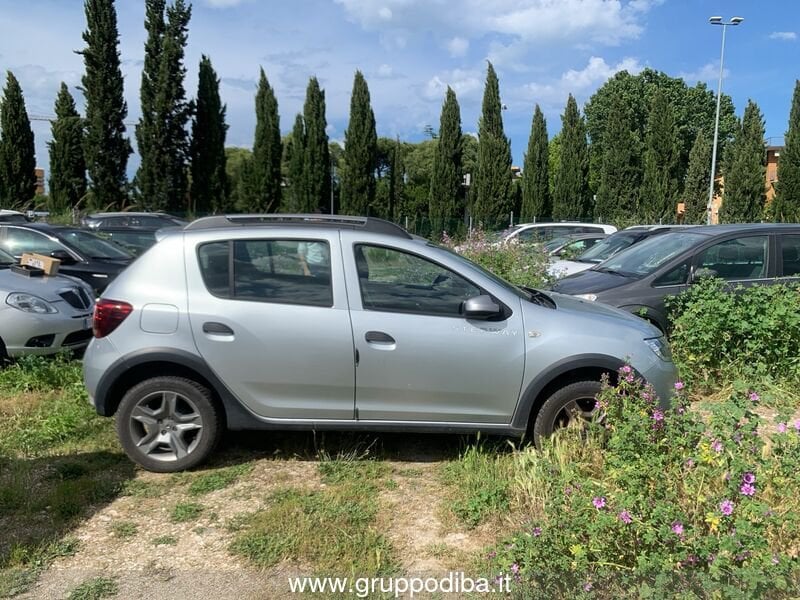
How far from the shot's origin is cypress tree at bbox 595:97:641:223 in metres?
34.1

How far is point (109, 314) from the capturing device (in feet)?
13.3

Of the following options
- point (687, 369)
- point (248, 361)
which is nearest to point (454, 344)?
point (248, 361)

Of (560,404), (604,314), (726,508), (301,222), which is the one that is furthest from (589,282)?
(726,508)

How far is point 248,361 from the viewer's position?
4.02 metres

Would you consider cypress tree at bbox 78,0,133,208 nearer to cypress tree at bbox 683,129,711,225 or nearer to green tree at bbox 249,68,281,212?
green tree at bbox 249,68,281,212

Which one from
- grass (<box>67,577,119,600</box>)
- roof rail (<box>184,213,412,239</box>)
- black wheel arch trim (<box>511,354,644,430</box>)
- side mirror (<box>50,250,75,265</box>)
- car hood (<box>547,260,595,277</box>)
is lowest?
grass (<box>67,577,119,600</box>)

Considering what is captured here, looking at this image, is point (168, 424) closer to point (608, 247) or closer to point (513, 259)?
point (513, 259)

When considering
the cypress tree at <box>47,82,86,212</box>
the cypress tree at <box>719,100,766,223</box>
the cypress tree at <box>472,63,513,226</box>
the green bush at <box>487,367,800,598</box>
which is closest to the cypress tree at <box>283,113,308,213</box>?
the cypress tree at <box>472,63,513,226</box>

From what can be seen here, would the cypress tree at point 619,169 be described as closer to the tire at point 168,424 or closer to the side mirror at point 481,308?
the side mirror at point 481,308

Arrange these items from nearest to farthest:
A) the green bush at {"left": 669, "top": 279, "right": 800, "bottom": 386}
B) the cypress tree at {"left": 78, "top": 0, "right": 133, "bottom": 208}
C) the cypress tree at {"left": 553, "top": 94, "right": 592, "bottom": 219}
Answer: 1. the green bush at {"left": 669, "top": 279, "right": 800, "bottom": 386}
2. the cypress tree at {"left": 78, "top": 0, "right": 133, "bottom": 208}
3. the cypress tree at {"left": 553, "top": 94, "right": 592, "bottom": 219}

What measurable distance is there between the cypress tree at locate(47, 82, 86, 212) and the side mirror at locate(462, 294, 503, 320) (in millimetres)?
31875

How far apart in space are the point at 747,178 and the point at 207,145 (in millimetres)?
28065

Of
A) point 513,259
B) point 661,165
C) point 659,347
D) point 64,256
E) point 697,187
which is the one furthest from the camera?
point 697,187

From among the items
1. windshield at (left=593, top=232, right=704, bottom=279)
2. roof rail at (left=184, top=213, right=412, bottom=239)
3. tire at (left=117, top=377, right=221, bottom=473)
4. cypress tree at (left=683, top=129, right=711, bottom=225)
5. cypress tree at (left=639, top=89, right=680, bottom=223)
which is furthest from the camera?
cypress tree at (left=683, top=129, right=711, bottom=225)
